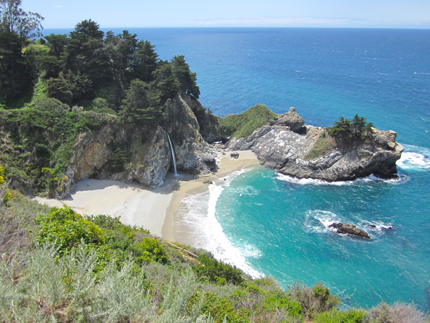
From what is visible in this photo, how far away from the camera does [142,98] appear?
32625 mm

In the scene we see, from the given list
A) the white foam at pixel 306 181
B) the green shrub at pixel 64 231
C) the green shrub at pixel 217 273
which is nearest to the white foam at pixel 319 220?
the white foam at pixel 306 181

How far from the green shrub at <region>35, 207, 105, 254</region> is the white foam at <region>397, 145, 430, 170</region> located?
43518 millimetres

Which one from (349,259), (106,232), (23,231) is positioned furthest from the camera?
(349,259)

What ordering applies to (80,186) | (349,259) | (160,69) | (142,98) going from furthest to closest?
(160,69) → (142,98) → (80,186) → (349,259)

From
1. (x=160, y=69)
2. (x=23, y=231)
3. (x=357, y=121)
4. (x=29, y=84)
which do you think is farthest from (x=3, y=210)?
(x=357, y=121)

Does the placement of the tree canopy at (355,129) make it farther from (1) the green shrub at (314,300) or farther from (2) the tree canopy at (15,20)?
(2) the tree canopy at (15,20)

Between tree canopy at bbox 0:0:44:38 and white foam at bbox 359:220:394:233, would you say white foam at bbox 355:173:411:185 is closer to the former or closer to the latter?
white foam at bbox 359:220:394:233

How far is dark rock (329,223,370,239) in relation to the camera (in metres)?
25.9

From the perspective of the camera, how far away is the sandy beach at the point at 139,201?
26703 mm

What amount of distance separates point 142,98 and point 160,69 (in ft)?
19.8

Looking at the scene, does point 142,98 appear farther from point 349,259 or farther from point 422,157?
point 422,157

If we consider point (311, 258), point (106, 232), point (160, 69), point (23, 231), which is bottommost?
point (311, 258)

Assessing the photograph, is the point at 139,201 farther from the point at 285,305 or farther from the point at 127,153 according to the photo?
the point at 285,305

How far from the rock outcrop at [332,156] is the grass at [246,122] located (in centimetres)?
697
